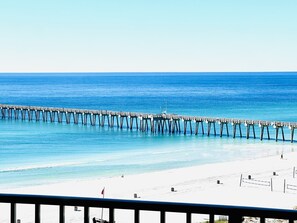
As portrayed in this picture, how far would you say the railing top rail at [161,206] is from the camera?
11.8ft

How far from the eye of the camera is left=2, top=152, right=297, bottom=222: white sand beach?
96.7 ft

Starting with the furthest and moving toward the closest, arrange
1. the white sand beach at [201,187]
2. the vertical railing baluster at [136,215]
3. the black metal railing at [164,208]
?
the white sand beach at [201,187]
the vertical railing baluster at [136,215]
the black metal railing at [164,208]

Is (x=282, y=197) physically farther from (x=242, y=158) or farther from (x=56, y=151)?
(x=56, y=151)

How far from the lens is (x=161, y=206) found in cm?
370

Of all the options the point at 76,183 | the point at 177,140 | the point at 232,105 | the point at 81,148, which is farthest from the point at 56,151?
the point at 232,105

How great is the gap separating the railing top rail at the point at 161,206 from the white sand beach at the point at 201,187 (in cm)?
2022

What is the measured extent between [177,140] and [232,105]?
2202 inches

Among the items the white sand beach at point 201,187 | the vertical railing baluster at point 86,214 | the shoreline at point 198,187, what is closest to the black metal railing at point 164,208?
the vertical railing baluster at point 86,214

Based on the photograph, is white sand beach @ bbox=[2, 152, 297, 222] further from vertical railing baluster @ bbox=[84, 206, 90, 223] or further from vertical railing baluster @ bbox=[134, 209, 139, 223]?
vertical railing baluster @ bbox=[134, 209, 139, 223]

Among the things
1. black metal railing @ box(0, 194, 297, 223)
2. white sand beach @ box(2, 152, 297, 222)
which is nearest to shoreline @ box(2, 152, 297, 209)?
white sand beach @ box(2, 152, 297, 222)

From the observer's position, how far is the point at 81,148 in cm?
5550

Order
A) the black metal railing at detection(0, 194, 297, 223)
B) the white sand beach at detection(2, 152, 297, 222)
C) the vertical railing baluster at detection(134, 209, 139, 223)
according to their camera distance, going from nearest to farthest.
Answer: the black metal railing at detection(0, 194, 297, 223)
the vertical railing baluster at detection(134, 209, 139, 223)
the white sand beach at detection(2, 152, 297, 222)

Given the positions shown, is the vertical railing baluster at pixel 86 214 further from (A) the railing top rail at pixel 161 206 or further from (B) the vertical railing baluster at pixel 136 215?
(B) the vertical railing baluster at pixel 136 215

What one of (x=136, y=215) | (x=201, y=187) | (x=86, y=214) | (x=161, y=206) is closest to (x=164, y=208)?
(x=161, y=206)
